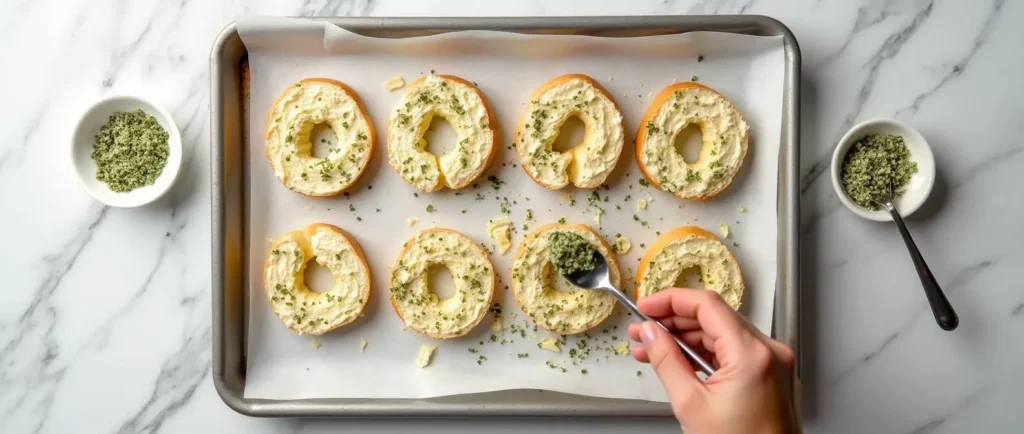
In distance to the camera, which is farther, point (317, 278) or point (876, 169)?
point (317, 278)

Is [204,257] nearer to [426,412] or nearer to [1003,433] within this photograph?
[426,412]

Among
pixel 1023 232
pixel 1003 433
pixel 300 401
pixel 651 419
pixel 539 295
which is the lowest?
pixel 300 401

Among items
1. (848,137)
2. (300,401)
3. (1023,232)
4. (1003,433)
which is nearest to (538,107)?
(848,137)

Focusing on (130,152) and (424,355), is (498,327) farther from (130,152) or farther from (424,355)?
(130,152)

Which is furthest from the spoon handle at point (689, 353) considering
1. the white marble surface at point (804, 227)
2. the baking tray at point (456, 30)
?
the white marble surface at point (804, 227)

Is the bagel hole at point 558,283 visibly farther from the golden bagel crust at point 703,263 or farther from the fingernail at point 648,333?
the fingernail at point 648,333

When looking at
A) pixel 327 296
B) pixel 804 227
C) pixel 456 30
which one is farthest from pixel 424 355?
pixel 804 227

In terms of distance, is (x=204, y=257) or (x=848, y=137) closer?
(x=848, y=137)
